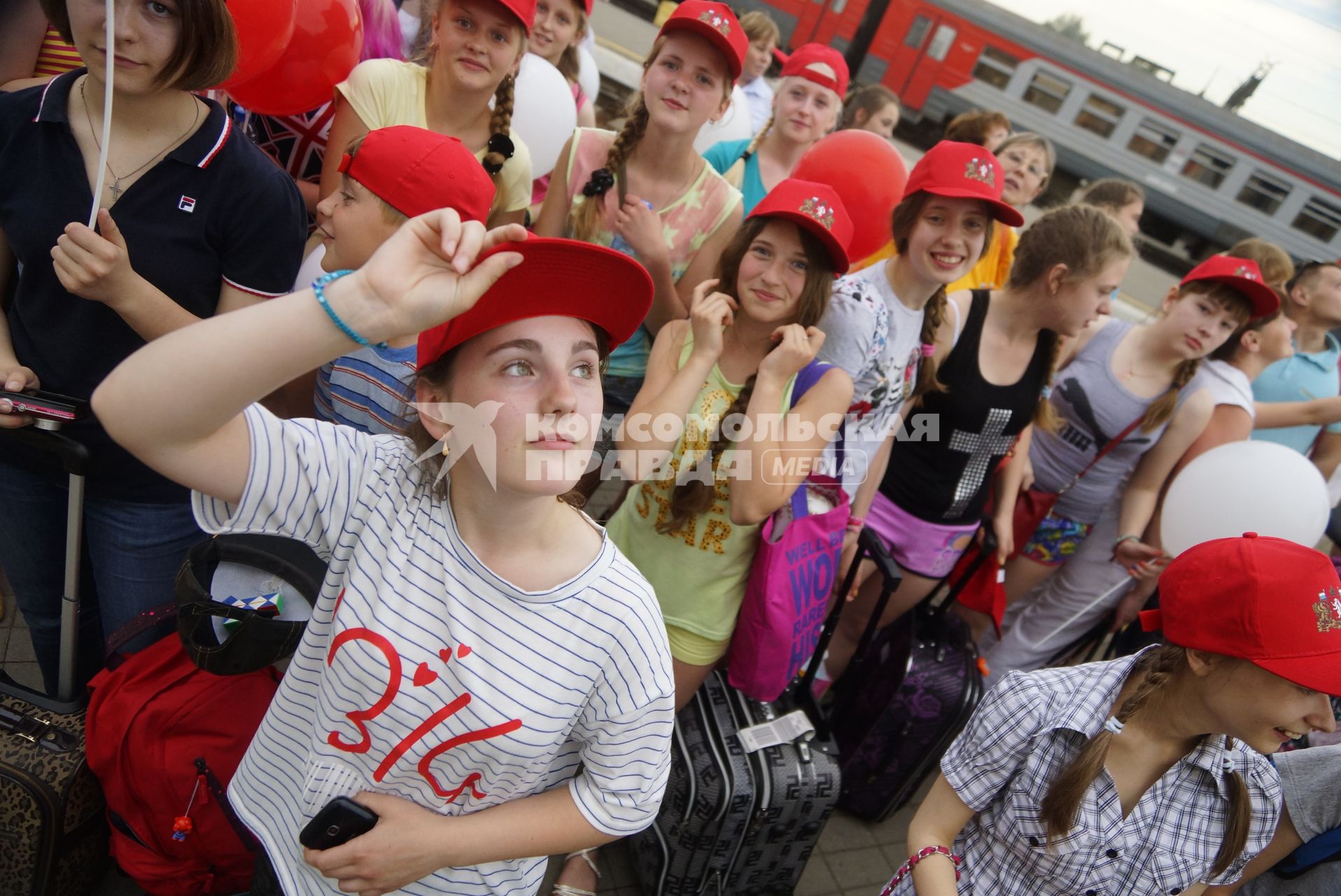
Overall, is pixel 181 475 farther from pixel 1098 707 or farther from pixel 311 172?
pixel 311 172

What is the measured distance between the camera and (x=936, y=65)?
13.5 m

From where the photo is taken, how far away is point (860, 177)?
10.4 ft

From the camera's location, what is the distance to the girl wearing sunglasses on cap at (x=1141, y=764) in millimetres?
1488

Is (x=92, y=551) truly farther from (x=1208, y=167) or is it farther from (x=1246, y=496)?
(x=1208, y=167)

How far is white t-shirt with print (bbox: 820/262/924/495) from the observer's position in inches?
94.0

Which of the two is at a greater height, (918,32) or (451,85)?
(918,32)

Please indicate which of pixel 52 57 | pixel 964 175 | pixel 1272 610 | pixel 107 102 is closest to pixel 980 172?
pixel 964 175

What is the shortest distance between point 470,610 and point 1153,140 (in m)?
16.2

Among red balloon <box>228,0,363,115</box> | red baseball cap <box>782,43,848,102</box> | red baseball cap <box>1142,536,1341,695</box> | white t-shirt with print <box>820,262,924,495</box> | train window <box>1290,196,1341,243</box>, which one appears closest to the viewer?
red baseball cap <box>1142,536,1341,695</box>

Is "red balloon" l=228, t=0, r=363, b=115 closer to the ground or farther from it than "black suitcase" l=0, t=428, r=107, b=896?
farther from it

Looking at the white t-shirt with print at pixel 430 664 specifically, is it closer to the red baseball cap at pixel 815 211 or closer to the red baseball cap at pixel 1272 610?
the red baseball cap at pixel 1272 610

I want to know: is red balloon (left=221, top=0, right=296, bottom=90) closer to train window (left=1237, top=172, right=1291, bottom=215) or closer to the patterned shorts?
the patterned shorts

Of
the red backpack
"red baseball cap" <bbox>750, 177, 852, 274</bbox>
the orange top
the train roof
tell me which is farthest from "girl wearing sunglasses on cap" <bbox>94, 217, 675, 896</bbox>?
the train roof

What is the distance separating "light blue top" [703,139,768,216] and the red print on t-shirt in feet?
9.40
